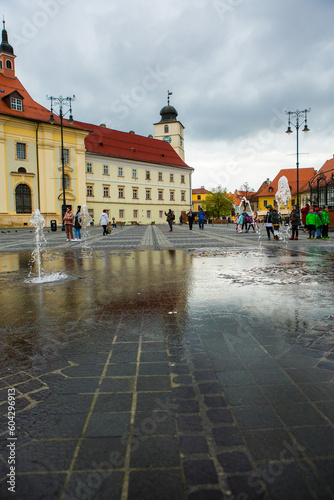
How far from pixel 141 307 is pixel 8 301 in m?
2.20

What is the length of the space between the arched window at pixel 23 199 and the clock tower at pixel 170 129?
46.8m

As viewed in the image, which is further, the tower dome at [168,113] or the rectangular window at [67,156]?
the tower dome at [168,113]

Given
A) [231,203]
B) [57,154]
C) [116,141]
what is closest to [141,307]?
[57,154]

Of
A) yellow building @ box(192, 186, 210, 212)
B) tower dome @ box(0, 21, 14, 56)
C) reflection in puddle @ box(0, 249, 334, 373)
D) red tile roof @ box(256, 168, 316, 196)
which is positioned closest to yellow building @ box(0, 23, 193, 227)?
tower dome @ box(0, 21, 14, 56)

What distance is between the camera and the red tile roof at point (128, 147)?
6431 centimetres

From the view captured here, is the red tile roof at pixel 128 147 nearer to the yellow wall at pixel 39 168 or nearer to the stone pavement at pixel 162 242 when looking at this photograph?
the yellow wall at pixel 39 168

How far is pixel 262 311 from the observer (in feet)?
15.9

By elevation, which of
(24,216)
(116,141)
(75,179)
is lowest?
(24,216)

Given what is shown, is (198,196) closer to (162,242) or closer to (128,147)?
(128,147)

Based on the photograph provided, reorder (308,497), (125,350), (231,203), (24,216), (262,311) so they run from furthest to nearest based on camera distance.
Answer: (231,203), (24,216), (262,311), (125,350), (308,497)

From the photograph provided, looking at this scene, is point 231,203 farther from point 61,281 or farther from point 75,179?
point 61,281

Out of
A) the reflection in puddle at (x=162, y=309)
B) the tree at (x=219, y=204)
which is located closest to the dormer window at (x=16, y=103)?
the reflection in puddle at (x=162, y=309)

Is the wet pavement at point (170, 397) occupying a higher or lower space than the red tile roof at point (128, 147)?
lower

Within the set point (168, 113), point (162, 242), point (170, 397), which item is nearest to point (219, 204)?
point (168, 113)
